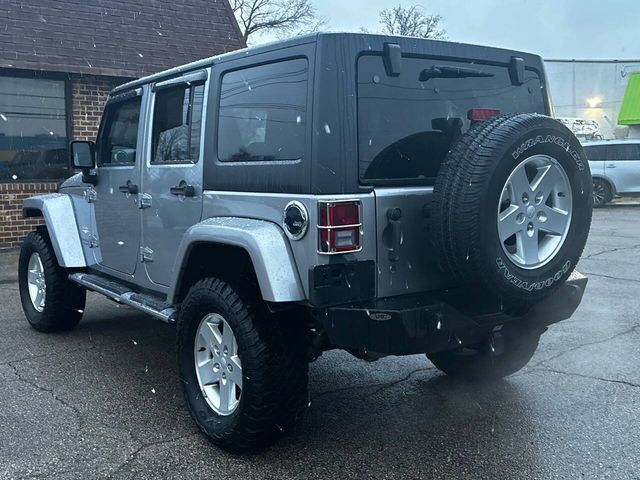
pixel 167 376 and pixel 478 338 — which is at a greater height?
pixel 478 338

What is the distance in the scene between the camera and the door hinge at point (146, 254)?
4.34m

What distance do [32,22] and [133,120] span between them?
7123mm

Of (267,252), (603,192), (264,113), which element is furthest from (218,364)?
(603,192)

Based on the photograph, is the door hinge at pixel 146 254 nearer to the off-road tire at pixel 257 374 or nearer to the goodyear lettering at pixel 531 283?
the off-road tire at pixel 257 374

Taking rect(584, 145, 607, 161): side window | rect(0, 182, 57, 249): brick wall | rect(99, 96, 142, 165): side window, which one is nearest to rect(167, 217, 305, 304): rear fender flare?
rect(99, 96, 142, 165): side window

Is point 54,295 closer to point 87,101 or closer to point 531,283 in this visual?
point 531,283

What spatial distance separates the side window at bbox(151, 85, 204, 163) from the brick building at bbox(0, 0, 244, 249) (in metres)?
6.58

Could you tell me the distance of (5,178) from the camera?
33.6 feet

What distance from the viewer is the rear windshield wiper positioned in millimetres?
3346

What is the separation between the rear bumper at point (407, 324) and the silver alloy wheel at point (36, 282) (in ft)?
11.6

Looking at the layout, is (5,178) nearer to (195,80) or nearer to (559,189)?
(195,80)

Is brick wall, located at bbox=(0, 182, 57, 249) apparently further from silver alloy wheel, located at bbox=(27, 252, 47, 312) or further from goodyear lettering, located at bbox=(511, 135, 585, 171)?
goodyear lettering, located at bbox=(511, 135, 585, 171)

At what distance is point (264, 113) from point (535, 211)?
1.41 metres

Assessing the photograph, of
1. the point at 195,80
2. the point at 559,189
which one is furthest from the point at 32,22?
the point at 559,189
